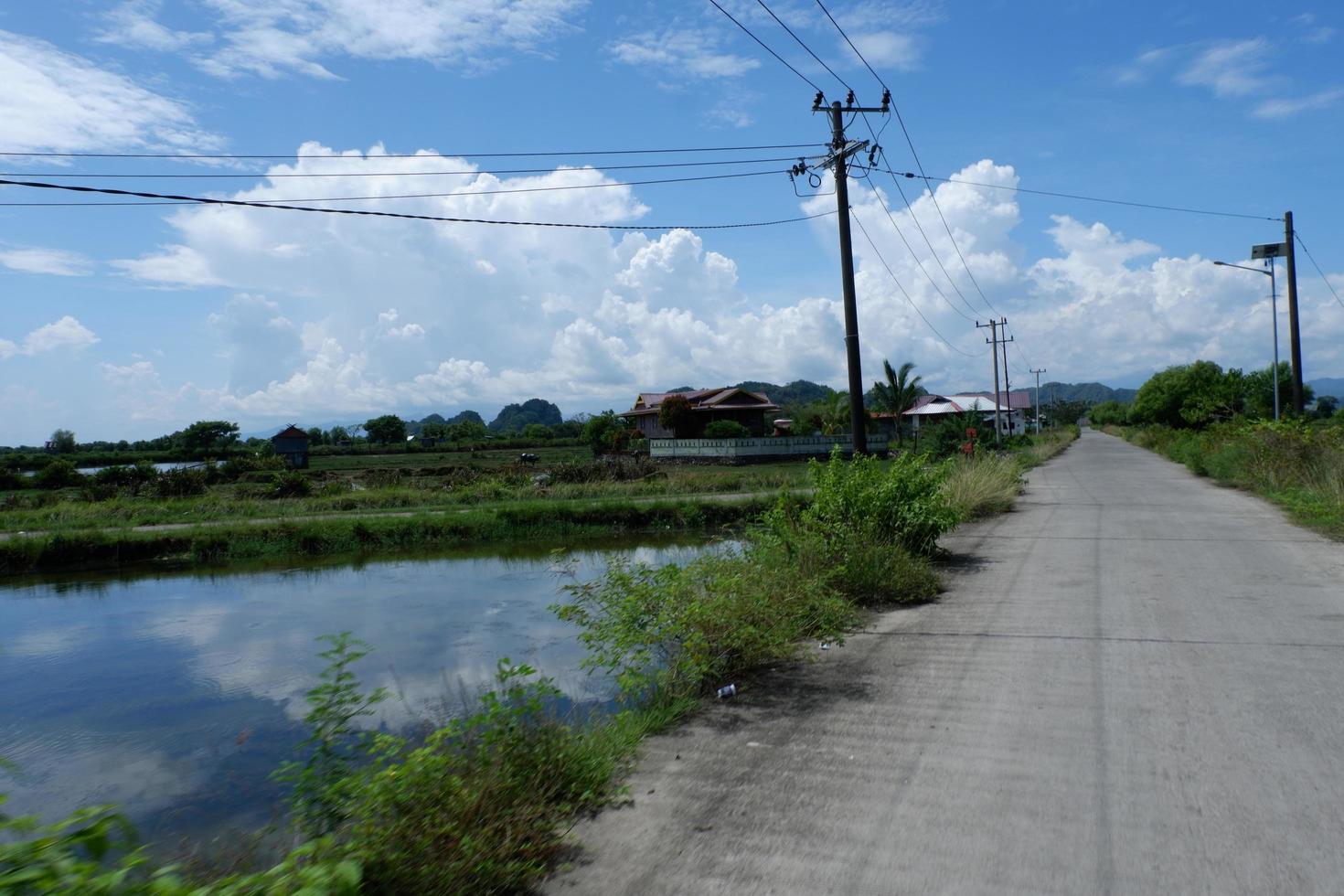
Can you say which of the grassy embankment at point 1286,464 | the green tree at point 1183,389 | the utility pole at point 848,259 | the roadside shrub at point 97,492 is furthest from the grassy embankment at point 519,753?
the green tree at point 1183,389

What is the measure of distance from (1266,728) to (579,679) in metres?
5.94

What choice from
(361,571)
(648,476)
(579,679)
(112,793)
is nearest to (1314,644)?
(579,679)

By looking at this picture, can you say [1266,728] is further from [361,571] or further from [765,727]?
[361,571]

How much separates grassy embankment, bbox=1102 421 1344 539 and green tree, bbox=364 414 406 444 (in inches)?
3067

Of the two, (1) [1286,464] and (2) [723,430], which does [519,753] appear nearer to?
(1) [1286,464]

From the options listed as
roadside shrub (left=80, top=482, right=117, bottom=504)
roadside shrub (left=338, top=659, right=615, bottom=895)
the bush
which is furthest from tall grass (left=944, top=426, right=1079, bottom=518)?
roadside shrub (left=80, top=482, right=117, bottom=504)

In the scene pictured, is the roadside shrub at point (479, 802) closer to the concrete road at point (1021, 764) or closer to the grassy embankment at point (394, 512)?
the concrete road at point (1021, 764)

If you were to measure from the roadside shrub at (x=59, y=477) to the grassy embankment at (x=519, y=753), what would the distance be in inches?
1665

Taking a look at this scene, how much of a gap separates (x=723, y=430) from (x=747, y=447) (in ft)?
17.7

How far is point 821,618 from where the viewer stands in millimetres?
7992

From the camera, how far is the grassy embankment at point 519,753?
3.04 meters

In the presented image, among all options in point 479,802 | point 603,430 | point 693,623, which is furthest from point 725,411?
point 479,802

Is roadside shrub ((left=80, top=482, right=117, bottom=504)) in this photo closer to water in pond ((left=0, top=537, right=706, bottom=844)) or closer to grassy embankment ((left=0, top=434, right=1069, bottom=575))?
grassy embankment ((left=0, top=434, right=1069, bottom=575))

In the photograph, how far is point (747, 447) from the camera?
46406 mm
